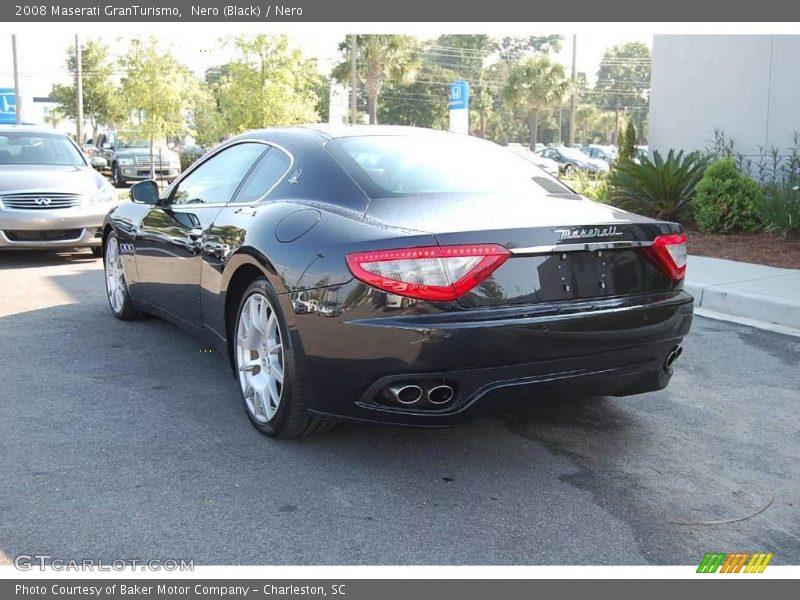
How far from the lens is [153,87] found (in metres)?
24.6

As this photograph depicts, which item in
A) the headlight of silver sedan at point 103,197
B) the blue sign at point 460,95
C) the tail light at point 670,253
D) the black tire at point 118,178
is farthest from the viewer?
the black tire at point 118,178

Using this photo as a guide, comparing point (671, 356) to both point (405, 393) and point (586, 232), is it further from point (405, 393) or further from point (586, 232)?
point (405, 393)

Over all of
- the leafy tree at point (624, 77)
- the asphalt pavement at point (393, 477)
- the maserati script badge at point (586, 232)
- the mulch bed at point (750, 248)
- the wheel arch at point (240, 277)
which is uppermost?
the leafy tree at point (624, 77)

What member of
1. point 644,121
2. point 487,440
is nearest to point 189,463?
point 487,440

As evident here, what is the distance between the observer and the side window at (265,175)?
432 cm

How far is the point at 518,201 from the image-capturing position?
3.86 m

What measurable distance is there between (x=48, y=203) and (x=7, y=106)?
36.3 feet

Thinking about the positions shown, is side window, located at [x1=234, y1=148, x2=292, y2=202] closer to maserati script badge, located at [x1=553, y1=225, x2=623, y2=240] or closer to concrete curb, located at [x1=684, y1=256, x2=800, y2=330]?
maserati script badge, located at [x1=553, y1=225, x2=623, y2=240]

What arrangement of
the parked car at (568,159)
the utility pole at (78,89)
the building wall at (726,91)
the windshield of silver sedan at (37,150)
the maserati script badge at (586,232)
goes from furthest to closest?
the parked car at (568,159), the utility pole at (78,89), the building wall at (726,91), the windshield of silver sedan at (37,150), the maserati script badge at (586,232)

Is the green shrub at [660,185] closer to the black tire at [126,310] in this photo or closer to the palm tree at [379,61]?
the black tire at [126,310]

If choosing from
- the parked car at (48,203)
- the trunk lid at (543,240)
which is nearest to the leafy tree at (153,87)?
the parked car at (48,203)

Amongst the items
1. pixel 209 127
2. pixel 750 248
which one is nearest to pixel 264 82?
pixel 209 127
